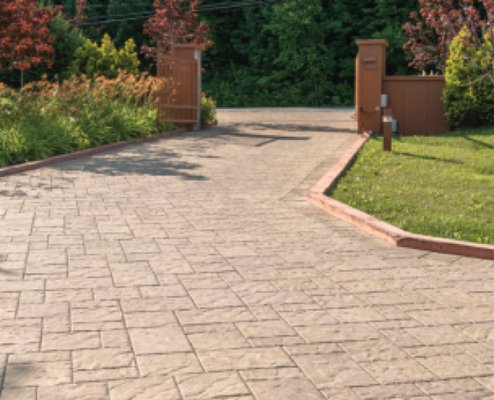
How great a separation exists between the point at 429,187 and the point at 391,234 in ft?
11.2

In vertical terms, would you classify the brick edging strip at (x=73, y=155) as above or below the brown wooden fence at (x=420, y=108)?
below

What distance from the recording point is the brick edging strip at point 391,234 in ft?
24.2

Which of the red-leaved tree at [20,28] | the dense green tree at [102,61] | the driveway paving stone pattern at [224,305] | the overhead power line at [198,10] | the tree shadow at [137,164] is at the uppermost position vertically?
the overhead power line at [198,10]

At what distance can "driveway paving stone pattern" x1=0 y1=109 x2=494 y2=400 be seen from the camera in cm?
434

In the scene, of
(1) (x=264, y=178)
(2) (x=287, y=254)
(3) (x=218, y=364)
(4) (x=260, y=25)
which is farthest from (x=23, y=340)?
(4) (x=260, y=25)

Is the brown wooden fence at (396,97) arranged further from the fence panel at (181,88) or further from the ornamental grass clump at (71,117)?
the ornamental grass clump at (71,117)

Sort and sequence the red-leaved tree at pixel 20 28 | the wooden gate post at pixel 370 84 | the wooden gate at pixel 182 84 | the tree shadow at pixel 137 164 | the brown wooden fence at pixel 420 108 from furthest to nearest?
1. the wooden gate at pixel 182 84
2. the red-leaved tree at pixel 20 28
3. the brown wooden fence at pixel 420 108
4. the wooden gate post at pixel 370 84
5. the tree shadow at pixel 137 164

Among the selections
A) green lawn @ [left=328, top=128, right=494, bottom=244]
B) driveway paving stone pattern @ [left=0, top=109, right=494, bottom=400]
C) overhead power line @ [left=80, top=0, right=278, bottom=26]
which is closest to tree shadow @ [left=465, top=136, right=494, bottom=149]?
green lawn @ [left=328, top=128, right=494, bottom=244]

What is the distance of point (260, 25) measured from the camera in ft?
145

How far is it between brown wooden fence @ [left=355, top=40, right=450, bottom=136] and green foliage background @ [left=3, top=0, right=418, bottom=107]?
65.7ft

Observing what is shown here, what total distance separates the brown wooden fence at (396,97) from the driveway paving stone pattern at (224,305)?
1040 cm

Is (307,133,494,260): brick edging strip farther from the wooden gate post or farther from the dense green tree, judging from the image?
the dense green tree

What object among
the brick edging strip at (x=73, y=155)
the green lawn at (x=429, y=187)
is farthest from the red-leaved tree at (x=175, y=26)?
the green lawn at (x=429, y=187)

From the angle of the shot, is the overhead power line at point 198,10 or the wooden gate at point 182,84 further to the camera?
the overhead power line at point 198,10
